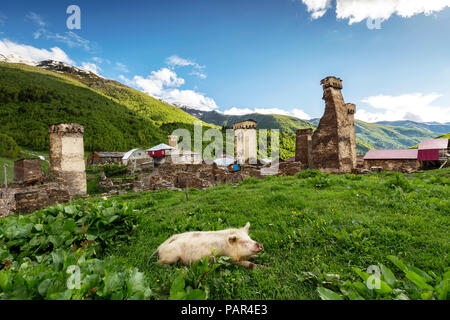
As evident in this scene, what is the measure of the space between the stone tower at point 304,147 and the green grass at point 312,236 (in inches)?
452

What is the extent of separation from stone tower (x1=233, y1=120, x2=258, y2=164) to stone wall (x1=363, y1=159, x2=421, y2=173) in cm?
1616

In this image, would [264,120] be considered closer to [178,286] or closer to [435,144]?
[435,144]

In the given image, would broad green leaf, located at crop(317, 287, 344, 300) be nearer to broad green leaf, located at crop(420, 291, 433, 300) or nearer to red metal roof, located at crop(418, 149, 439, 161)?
broad green leaf, located at crop(420, 291, 433, 300)

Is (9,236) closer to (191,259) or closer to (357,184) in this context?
(191,259)

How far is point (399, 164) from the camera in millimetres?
22875

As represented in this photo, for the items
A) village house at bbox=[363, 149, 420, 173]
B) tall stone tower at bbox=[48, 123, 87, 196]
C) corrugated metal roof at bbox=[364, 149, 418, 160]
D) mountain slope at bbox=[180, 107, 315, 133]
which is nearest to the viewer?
tall stone tower at bbox=[48, 123, 87, 196]

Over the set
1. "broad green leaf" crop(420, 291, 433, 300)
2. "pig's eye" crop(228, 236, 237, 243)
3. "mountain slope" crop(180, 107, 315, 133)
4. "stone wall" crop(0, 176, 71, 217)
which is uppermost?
"mountain slope" crop(180, 107, 315, 133)

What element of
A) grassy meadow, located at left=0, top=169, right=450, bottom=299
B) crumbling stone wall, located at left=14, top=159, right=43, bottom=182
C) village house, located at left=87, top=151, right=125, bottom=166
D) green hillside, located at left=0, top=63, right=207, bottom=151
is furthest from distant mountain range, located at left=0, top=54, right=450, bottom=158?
grassy meadow, located at left=0, top=169, right=450, bottom=299

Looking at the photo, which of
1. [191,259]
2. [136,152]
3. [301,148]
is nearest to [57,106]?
[136,152]

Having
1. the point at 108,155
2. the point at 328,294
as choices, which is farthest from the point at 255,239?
the point at 108,155

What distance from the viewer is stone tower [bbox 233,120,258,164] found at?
30125 mm

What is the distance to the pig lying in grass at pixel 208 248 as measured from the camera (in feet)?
9.05

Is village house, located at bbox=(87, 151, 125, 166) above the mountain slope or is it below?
below

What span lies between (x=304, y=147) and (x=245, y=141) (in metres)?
14.1
